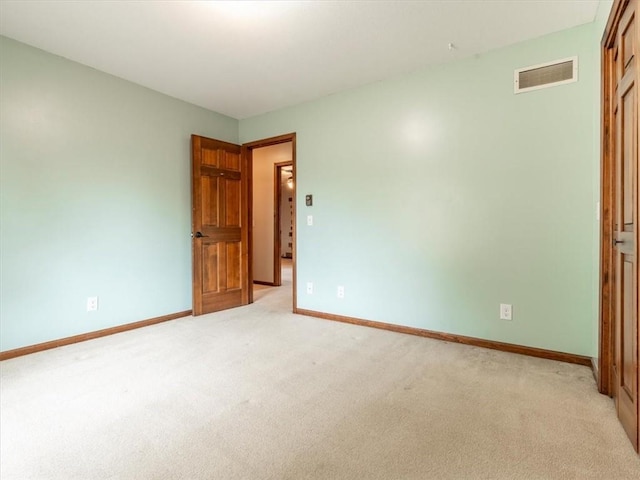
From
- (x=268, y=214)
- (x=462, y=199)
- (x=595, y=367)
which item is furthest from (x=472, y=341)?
(x=268, y=214)

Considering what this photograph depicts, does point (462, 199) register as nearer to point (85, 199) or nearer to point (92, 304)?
point (85, 199)

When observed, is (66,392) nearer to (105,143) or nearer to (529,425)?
(105,143)

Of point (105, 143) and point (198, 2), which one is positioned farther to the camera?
point (105, 143)

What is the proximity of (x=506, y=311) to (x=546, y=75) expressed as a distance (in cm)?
178

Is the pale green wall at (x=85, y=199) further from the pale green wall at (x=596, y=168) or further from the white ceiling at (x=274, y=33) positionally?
the pale green wall at (x=596, y=168)

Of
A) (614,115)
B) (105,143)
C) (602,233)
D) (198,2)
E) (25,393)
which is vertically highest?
(198,2)

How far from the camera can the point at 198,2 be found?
80.6 inches

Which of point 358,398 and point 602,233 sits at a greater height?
point 602,233

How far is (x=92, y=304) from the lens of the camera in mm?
2941

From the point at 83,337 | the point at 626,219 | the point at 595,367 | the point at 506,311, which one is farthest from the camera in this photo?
the point at 83,337

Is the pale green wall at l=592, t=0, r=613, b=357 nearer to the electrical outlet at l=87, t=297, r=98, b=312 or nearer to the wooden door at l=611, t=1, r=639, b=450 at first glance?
the wooden door at l=611, t=1, r=639, b=450

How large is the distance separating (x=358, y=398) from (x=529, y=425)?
832 millimetres

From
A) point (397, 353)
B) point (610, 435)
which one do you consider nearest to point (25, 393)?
point (397, 353)

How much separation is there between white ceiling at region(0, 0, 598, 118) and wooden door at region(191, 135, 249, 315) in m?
0.89
